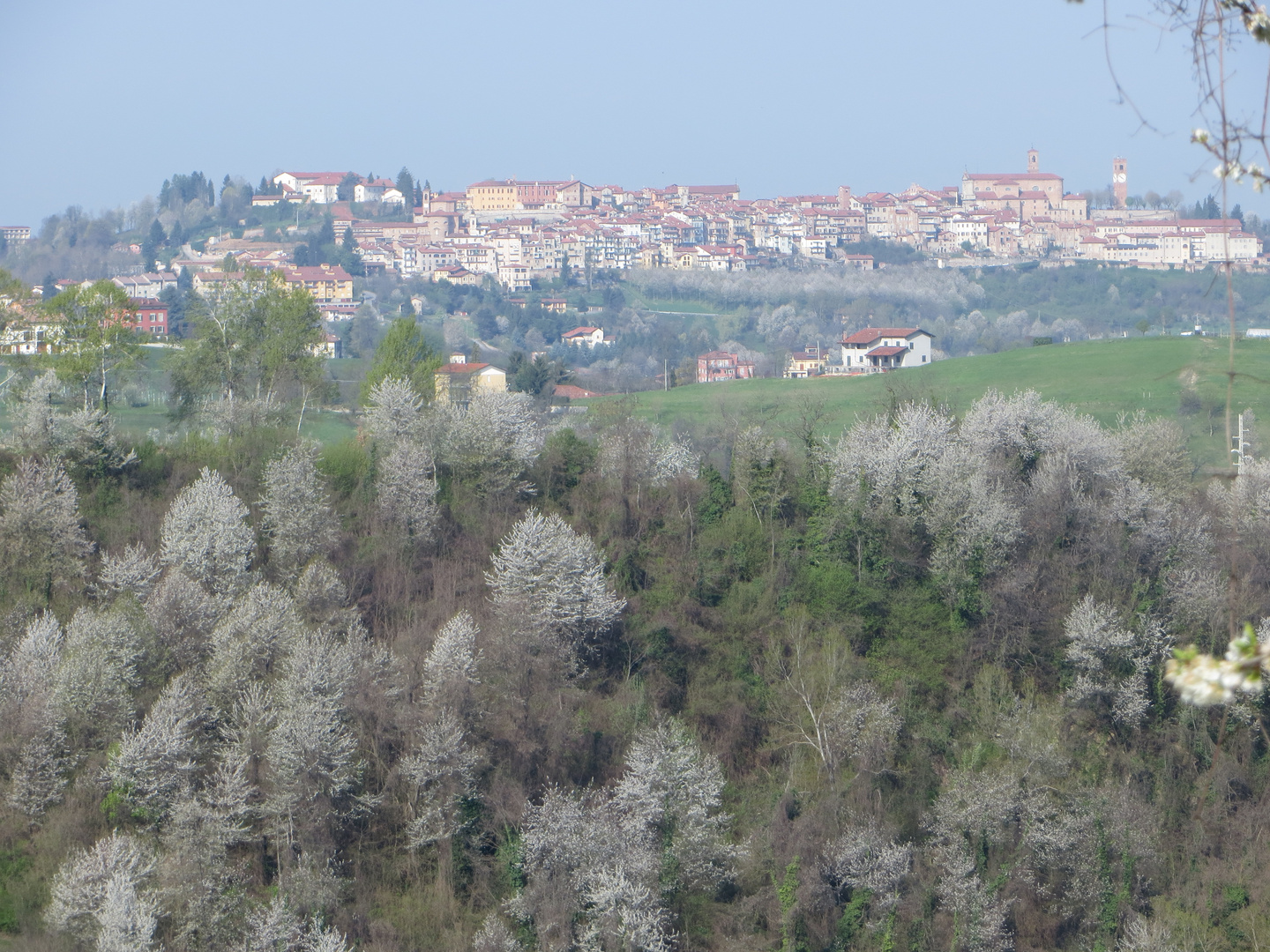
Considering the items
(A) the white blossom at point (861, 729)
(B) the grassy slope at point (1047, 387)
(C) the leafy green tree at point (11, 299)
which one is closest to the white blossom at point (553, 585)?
(A) the white blossom at point (861, 729)

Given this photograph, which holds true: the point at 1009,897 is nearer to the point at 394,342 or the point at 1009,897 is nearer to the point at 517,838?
the point at 517,838

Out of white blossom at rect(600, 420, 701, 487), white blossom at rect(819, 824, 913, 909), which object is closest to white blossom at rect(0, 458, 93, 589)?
white blossom at rect(600, 420, 701, 487)

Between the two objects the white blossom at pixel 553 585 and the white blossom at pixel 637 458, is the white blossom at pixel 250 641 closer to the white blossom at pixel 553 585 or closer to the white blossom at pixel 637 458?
the white blossom at pixel 553 585

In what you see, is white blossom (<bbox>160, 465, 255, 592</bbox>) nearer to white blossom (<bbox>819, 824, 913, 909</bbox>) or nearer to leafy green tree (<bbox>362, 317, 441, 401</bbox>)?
leafy green tree (<bbox>362, 317, 441, 401</bbox>)

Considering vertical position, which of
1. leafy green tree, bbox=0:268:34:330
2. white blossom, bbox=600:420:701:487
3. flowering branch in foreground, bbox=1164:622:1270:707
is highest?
leafy green tree, bbox=0:268:34:330

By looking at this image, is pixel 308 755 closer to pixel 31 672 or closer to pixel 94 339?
pixel 31 672

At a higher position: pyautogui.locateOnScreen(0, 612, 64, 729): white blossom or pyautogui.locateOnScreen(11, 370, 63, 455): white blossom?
pyautogui.locateOnScreen(11, 370, 63, 455): white blossom
